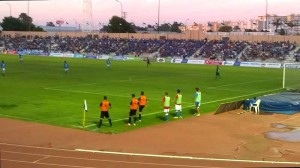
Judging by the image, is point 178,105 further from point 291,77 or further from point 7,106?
point 291,77

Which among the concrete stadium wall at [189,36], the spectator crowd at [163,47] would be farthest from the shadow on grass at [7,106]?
the concrete stadium wall at [189,36]

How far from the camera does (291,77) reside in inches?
1988

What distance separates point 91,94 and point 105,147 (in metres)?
16.9

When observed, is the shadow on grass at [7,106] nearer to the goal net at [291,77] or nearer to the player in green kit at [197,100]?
the player in green kit at [197,100]

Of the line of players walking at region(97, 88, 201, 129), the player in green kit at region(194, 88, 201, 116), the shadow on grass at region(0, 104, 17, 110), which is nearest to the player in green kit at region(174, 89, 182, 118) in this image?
the line of players walking at region(97, 88, 201, 129)

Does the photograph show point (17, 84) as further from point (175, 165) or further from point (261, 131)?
point (175, 165)

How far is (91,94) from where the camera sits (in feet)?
112

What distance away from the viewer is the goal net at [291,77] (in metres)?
42.9

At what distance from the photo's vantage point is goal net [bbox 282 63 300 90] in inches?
1689

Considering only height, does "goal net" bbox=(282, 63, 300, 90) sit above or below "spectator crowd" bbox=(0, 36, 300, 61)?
below

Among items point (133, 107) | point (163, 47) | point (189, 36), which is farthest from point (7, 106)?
point (189, 36)

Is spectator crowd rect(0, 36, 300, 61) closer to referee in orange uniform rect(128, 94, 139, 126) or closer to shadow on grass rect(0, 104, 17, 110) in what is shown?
shadow on grass rect(0, 104, 17, 110)

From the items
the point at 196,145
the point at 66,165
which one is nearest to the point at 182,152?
the point at 196,145

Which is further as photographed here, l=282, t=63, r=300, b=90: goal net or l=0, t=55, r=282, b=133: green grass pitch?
l=282, t=63, r=300, b=90: goal net
